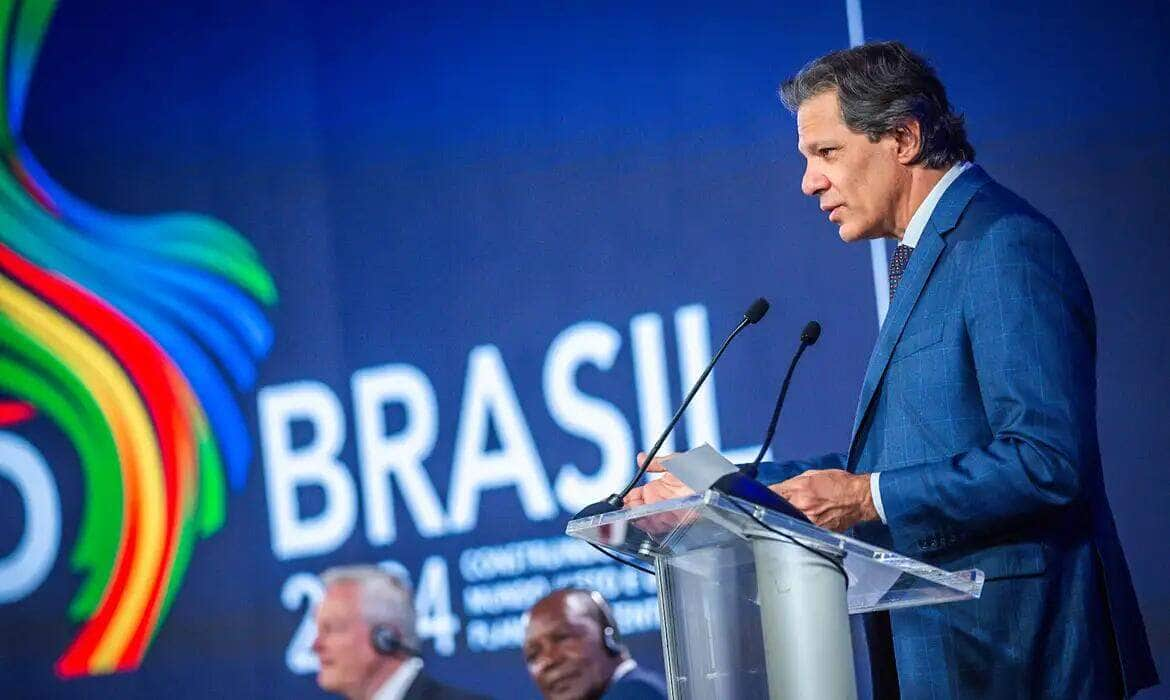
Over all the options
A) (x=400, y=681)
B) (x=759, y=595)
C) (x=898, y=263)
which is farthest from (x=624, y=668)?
(x=759, y=595)

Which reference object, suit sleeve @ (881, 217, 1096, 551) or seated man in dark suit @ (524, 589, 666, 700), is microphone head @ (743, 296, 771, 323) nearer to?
suit sleeve @ (881, 217, 1096, 551)

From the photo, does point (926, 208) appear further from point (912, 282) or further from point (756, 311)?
point (756, 311)

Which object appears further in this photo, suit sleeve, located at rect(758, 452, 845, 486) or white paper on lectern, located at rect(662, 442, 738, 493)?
suit sleeve, located at rect(758, 452, 845, 486)

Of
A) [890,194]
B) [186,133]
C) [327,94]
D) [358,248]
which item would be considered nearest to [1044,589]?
[890,194]

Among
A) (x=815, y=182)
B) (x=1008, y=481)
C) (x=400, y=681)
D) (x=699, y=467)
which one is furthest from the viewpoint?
(x=400, y=681)

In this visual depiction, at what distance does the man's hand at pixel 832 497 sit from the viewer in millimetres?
1858

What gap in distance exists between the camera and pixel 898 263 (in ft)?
7.98

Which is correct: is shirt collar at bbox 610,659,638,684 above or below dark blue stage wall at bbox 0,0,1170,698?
below

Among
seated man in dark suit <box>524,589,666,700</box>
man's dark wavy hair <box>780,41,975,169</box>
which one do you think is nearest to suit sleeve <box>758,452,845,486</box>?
man's dark wavy hair <box>780,41,975,169</box>

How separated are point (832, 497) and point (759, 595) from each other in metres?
0.26

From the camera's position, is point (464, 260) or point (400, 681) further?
point (464, 260)

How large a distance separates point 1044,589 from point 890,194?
0.74 meters

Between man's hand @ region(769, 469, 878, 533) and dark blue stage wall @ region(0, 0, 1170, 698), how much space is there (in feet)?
6.45

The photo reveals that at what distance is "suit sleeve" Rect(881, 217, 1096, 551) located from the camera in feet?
6.08
